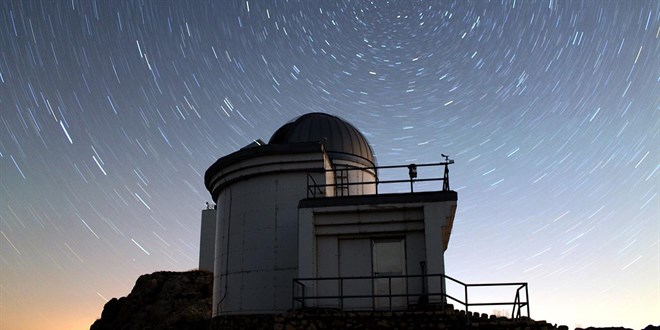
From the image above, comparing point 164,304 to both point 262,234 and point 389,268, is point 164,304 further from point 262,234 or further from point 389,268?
point 389,268

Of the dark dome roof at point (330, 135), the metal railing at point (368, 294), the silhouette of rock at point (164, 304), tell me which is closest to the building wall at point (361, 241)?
the metal railing at point (368, 294)

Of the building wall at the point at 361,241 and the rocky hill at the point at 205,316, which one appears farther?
the building wall at the point at 361,241

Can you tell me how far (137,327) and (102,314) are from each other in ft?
22.2

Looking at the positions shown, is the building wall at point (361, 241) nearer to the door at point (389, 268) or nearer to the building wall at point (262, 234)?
the door at point (389, 268)

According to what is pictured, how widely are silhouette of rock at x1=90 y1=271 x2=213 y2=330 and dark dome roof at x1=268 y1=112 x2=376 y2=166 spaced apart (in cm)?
1295

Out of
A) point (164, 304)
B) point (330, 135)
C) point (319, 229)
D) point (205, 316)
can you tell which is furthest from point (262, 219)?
point (164, 304)

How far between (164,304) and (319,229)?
2139cm

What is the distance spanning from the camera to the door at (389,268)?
13.9 meters

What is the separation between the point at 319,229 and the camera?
47.1 ft

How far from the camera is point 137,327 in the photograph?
31156 millimetres

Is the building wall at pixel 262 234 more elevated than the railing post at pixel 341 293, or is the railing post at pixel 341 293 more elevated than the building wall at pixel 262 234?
the building wall at pixel 262 234

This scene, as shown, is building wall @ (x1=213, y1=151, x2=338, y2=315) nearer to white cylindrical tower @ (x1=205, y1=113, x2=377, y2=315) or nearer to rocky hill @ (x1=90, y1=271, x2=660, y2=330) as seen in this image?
white cylindrical tower @ (x1=205, y1=113, x2=377, y2=315)

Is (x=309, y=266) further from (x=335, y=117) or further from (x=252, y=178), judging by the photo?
(x=335, y=117)

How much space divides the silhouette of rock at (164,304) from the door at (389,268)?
1740 centimetres
